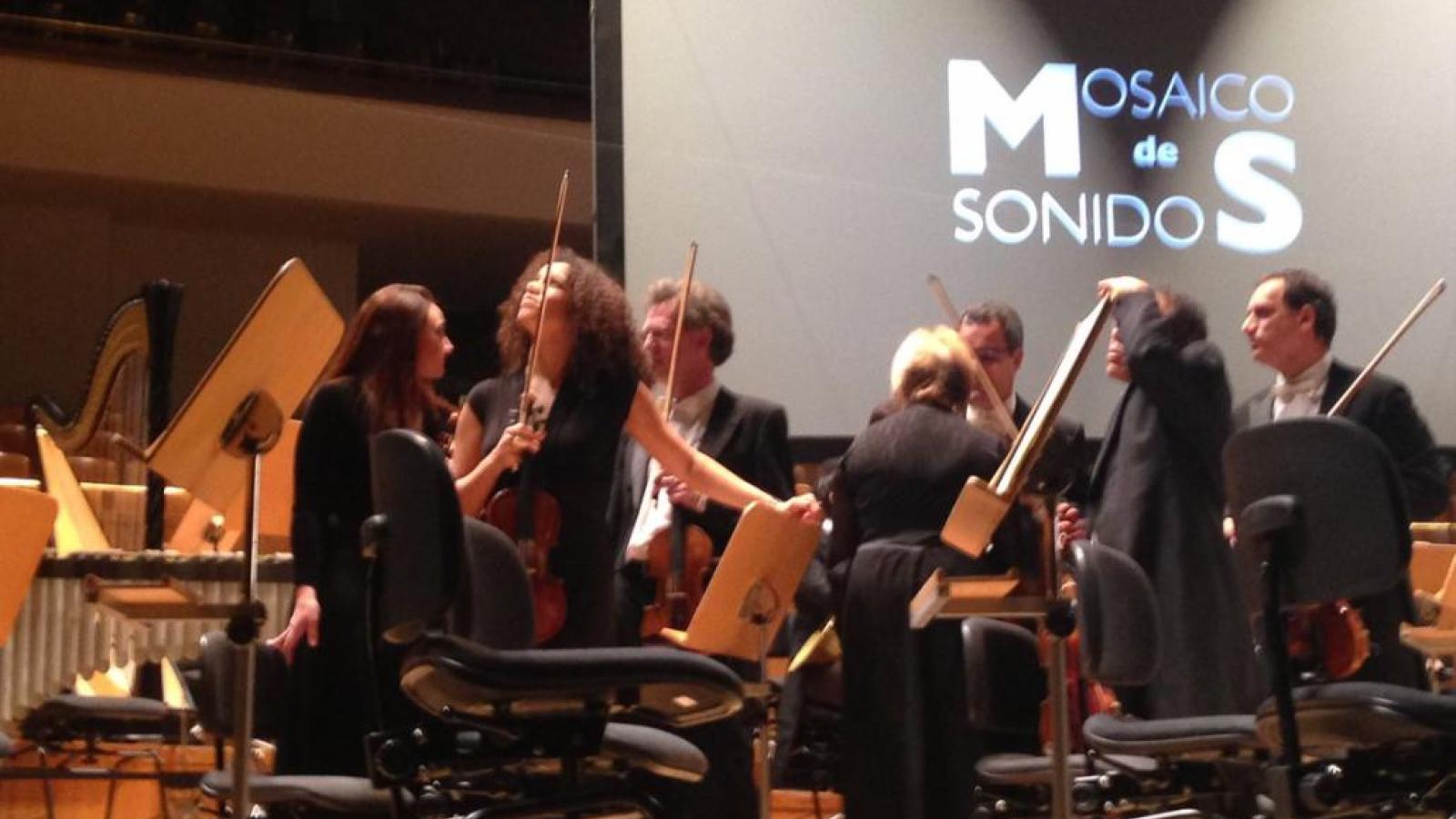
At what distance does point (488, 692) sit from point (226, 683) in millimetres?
1180

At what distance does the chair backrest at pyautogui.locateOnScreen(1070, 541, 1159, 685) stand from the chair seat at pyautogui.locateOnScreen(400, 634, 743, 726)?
3.55ft

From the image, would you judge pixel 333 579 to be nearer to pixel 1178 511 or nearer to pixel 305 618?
pixel 305 618

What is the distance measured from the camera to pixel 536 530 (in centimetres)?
344

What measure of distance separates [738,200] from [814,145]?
1.01 ft

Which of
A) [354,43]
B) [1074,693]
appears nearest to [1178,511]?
[1074,693]

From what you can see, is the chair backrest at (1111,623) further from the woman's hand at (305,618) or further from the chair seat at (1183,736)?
the woman's hand at (305,618)

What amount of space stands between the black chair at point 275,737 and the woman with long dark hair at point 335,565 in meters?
0.12

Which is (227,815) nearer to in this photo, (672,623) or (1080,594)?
(672,623)

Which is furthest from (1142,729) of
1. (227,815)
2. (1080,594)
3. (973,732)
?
(227,815)

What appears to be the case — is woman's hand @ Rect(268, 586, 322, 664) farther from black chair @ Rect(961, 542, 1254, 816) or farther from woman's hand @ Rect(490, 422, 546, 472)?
black chair @ Rect(961, 542, 1254, 816)

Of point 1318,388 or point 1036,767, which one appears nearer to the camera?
point 1036,767

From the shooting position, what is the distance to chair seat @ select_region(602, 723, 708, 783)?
109 inches

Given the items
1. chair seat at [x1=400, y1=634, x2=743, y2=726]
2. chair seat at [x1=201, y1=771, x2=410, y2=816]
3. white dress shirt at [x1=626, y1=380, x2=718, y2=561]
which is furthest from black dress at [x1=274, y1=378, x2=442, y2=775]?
chair seat at [x1=400, y1=634, x2=743, y2=726]

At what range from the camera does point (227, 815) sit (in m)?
3.58
